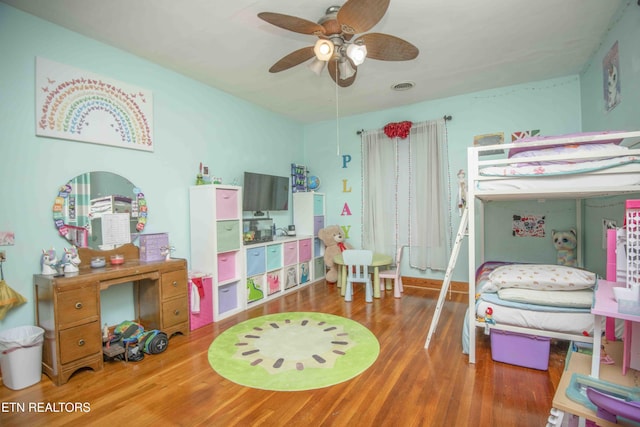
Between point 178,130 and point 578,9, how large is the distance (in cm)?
361

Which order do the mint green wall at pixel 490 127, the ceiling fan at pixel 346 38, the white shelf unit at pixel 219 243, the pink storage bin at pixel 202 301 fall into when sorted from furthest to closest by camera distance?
the mint green wall at pixel 490 127, the white shelf unit at pixel 219 243, the pink storage bin at pixel 202 301, the ceiling fan at pixel 346 38

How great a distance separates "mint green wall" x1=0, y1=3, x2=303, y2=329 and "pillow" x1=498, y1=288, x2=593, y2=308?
3.06m

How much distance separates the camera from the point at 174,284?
2.75 m

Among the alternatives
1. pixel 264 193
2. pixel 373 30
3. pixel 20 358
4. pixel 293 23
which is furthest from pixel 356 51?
pixel 20 358

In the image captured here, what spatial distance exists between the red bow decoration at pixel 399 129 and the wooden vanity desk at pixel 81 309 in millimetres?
3292

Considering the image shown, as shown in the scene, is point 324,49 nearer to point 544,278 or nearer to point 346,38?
point 346,38

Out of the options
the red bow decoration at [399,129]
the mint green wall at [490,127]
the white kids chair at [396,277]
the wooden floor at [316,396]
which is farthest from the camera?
the red bow decoration at [399,129]

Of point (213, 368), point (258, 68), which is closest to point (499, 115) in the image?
point (258, 68)

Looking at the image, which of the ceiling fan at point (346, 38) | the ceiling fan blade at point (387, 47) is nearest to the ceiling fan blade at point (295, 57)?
the ceiling fan at point (346, 38)

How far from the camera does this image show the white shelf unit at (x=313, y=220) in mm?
4754

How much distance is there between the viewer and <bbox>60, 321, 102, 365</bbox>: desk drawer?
2051mm

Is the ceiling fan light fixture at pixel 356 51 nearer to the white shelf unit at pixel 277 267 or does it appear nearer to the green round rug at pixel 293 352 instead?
the green round rug at pixel 293 352

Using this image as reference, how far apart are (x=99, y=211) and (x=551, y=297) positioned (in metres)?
3.56

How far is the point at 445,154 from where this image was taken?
4.12 meters
